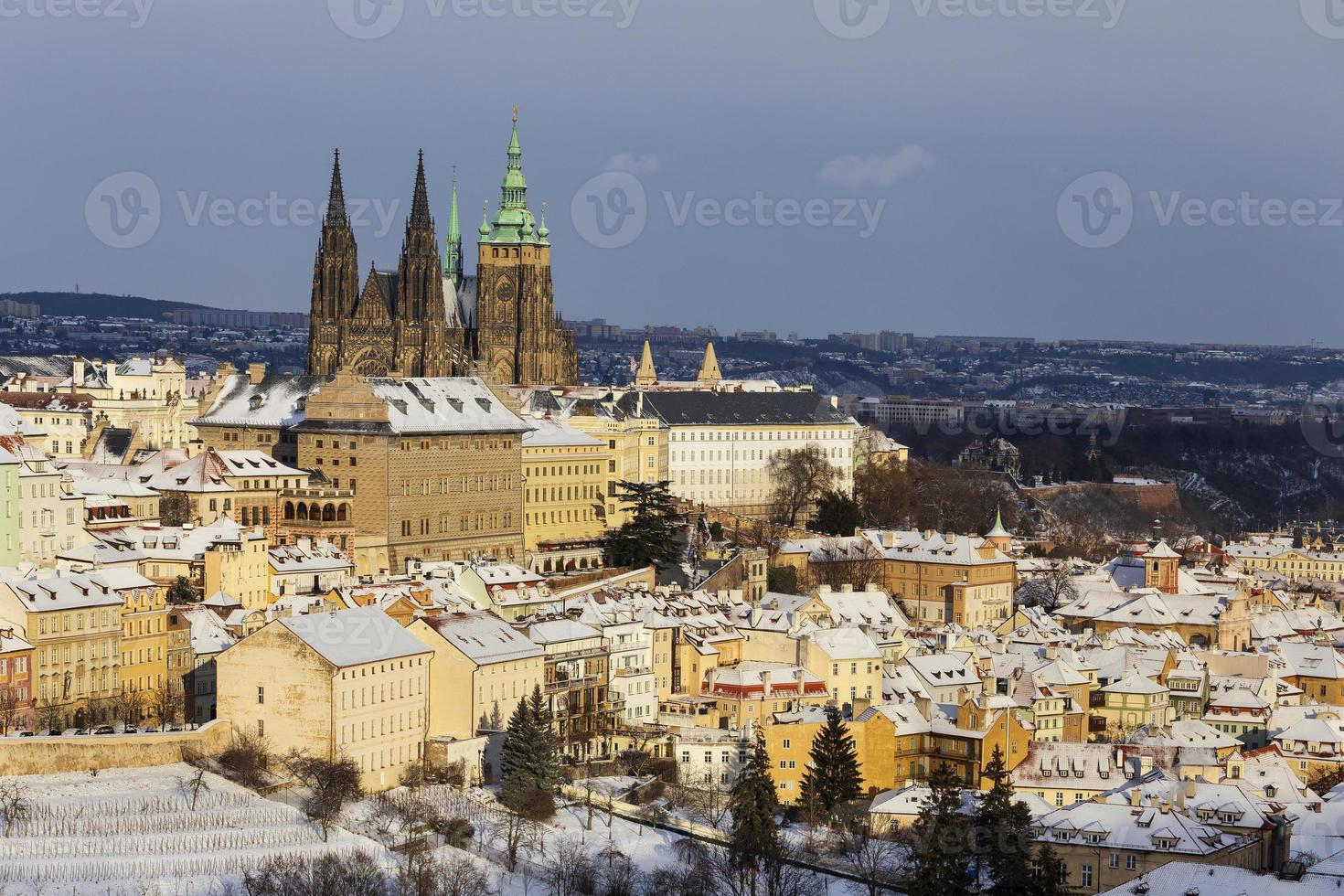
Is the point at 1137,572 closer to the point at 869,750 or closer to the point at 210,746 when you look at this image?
the point at 869,750

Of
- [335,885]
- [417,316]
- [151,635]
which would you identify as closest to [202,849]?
[335,885]

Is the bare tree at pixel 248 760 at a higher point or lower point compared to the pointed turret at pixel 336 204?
lower

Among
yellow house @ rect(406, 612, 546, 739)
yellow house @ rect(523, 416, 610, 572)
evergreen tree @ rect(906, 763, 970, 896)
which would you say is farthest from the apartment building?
evergreen tree @ rect(906, 763, 970, 896)

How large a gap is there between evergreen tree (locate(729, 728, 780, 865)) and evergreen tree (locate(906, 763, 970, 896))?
294 cm

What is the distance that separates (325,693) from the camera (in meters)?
56.2

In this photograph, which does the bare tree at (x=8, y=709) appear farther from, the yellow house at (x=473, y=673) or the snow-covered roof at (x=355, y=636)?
the yellow house at (x=473, y=673)

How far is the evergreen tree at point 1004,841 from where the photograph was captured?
5281 centimetres

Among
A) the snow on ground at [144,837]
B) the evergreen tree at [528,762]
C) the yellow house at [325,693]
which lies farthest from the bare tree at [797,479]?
the snow on ground at [144,837]

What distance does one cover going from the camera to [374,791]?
57.1 metres

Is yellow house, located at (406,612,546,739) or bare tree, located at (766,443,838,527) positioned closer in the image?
yellow house, located at (406,612,546,739)

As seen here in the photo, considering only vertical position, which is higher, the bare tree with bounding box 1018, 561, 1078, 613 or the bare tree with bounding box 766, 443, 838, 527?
the bare tree with bounding box 766, 443, 838, 527

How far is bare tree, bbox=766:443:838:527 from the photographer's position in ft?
354

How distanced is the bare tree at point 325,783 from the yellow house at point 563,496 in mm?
32725

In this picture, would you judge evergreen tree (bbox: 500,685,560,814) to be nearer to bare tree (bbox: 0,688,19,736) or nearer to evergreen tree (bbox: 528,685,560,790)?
evergreen tree (bbox: 528,685,560,790)
